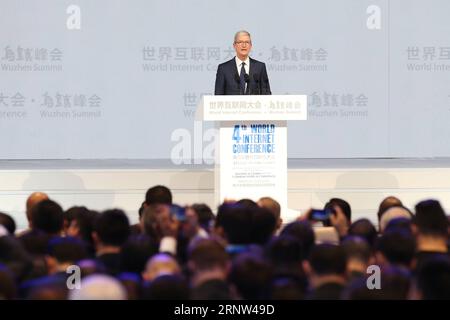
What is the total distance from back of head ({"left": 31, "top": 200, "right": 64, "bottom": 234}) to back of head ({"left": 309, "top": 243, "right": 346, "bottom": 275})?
122cm

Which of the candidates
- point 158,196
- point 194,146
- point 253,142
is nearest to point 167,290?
point 158,196

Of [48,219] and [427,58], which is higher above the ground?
[427,58]

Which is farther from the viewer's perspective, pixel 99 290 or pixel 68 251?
Answer: pixel 68 251

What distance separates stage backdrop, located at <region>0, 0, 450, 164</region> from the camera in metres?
8.98

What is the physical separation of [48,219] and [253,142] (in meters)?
2.35

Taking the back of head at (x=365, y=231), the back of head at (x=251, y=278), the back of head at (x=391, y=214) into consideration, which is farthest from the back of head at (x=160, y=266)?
the back of head at (x=391, y=214)

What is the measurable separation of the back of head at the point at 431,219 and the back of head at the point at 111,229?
3.52 ft

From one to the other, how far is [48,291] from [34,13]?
23.0 ft

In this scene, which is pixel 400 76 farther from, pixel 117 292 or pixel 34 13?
pixel 117 292

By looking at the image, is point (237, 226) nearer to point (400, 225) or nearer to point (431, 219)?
point (400, 225)

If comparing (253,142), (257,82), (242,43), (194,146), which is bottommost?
(194,146)

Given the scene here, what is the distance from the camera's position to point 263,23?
9047mm

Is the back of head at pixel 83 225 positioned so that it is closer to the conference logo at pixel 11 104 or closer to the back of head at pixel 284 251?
the back of head at pixel 284 251

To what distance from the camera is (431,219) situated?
321cm
